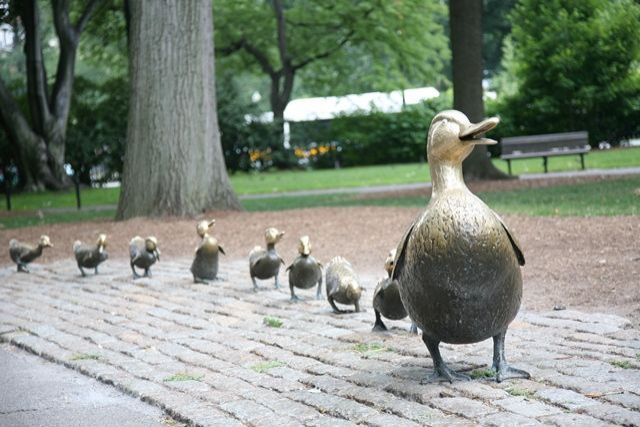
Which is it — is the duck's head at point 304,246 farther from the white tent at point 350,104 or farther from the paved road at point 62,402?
the white tent at point 350,104

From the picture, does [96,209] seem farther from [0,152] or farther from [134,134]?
[0,152]

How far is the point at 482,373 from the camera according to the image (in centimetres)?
616

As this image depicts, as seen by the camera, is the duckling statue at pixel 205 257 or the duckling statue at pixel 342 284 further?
the duckling statue at pixel 205 257

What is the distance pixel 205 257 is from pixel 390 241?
3400 mm

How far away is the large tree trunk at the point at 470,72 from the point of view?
22.9 meters

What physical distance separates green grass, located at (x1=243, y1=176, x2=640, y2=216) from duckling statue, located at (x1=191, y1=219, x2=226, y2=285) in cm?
578

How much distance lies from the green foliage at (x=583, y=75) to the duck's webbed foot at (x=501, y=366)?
103ft

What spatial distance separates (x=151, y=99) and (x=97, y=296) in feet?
26.2

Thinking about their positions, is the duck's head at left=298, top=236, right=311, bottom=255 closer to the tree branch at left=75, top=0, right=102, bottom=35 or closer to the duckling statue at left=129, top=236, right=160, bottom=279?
the duckling statue at left=129, top=236, right=160, bottom=279

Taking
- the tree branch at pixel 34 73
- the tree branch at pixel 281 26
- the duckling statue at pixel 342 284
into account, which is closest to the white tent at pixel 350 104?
the tree branch at pixel 281 26

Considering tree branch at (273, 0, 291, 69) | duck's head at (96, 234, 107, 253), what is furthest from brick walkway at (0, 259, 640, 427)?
tree branch at (273, 0, 291, 69)

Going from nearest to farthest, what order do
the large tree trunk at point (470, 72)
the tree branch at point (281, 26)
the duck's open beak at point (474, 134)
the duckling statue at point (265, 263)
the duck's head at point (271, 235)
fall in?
the duck's open beak at point (474, 134), the duck's head at point (271, 235), the duckling statue at point (265, 263), the large tree trunk at point (470, 72), the tree branch at point (281, 26)

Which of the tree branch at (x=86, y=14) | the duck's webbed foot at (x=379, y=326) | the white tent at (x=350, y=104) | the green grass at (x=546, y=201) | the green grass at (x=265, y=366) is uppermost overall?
the tree branch at (x=86, y=14)

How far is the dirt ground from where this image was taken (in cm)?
919
